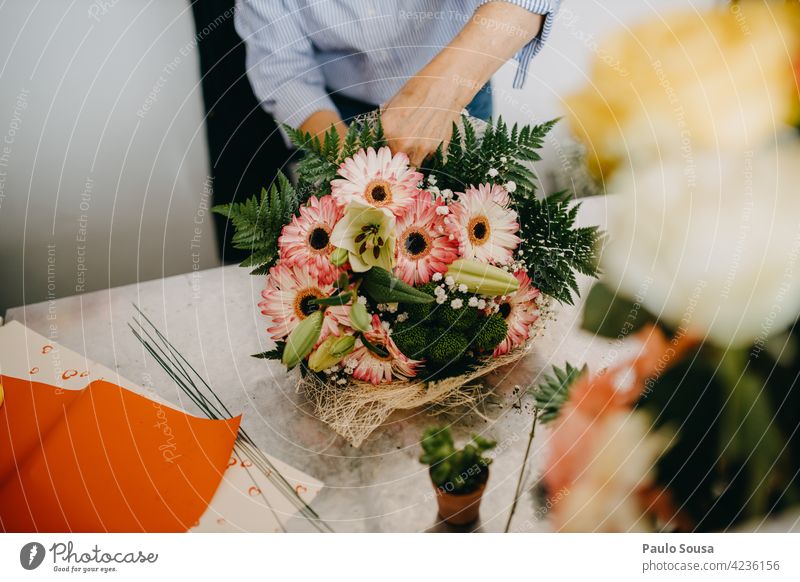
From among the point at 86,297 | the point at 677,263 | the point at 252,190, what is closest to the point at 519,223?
the point at 677,263

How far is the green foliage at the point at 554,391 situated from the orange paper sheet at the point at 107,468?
0.22 metres

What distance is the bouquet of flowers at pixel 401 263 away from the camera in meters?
0.33

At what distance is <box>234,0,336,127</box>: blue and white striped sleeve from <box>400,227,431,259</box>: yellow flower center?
0.25 metres

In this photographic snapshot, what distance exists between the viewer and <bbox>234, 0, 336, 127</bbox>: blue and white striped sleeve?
50 cm

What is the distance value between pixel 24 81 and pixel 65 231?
4.6 inches

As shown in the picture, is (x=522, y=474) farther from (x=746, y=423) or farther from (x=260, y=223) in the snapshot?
(x=260, y=223)

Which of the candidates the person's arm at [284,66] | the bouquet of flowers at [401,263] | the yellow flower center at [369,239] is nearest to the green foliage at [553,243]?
the bouquet of flowers at [401,263]

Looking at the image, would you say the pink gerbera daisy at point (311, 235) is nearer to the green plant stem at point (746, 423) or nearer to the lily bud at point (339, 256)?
the lily bud at point (339, 256)

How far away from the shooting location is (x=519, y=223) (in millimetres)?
375

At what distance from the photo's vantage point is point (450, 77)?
1.36 ft

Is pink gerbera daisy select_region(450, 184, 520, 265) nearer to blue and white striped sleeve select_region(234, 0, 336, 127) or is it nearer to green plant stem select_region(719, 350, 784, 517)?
green plant stem select_region(719, 350, 784, 517)

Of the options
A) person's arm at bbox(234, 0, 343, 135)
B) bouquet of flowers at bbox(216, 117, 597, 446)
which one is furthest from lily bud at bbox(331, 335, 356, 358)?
person's arm at bbox(234, 0, 343, 135)

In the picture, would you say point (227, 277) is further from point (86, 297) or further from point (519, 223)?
point (519, 223)

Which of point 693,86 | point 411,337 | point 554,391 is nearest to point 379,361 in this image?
point 411,337
